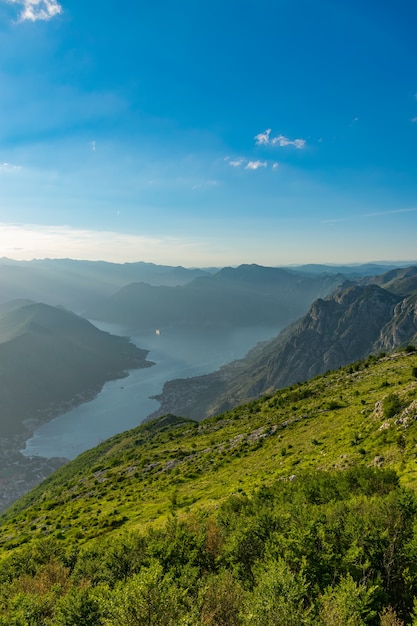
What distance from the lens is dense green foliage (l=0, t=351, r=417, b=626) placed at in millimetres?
15938

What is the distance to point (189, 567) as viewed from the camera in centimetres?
2217

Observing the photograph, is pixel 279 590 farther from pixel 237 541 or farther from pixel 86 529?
pixel 86 529

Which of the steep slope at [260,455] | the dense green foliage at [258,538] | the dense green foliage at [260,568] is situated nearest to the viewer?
the dense green foliage at [260,568]

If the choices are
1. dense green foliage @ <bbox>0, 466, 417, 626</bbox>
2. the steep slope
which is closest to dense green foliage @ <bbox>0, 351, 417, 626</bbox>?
dense green foliage @ <bbox>0, 466, 417, 626</bbox>

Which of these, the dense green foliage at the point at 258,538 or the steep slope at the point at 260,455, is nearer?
the dense green foliage at the point at 258,538

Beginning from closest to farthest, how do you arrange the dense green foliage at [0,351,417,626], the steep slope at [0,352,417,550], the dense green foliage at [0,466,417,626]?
the dense green foliage at [0,466,417,626] → the dense green foliage at [0,351,417,626] → the steep slope at [0,352,417,550]

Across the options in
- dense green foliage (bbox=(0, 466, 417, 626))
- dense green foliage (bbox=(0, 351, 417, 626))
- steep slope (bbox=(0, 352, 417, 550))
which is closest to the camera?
dense green foliage (bbox=(0, 466, 417, 626))

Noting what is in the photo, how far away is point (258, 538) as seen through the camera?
2261 centimetres

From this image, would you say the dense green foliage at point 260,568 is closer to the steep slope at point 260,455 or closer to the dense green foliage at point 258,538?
the dense green foliage at point 258,538

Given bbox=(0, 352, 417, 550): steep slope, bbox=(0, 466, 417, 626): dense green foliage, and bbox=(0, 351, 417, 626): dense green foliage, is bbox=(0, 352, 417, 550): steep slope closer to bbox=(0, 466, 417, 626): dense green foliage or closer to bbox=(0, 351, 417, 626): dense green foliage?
bbox=(0, 351, 417, 626): dense green foliage

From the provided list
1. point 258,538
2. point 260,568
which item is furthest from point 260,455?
point 260,568

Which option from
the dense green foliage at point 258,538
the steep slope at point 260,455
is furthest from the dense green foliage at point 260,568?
the steep slope at point 260,455

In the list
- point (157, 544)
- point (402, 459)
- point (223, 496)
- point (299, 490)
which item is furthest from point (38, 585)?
point (402, 459)

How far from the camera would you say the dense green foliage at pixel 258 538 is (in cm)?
1594
